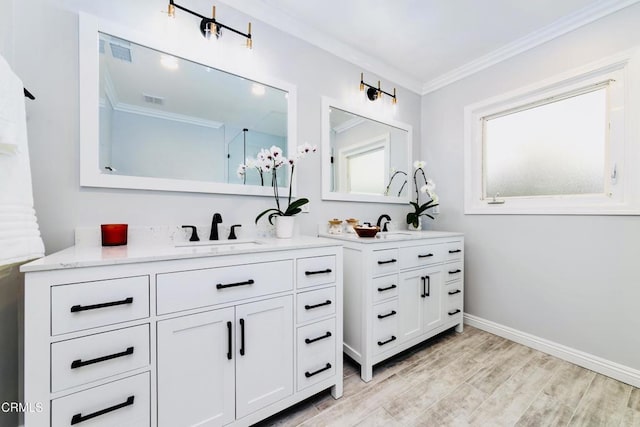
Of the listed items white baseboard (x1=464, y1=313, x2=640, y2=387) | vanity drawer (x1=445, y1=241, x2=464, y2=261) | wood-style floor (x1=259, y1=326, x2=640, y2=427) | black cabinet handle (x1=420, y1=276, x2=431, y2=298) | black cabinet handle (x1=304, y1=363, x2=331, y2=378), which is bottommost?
wood-style floor (x1=259, y1=326, x2=640, y2=427)

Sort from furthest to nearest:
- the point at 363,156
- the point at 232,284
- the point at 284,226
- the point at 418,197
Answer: the point at 418,197, the point at 363,156, the point at 284,226, the point at 232,284

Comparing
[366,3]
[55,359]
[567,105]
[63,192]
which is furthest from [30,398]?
[567,105]

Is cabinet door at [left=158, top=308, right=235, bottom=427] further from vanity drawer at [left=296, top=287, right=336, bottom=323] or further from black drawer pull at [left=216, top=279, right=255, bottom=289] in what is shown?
vanity drawer at [left=296, top=287, right=336, bottom=323]

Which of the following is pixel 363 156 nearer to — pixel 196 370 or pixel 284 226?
pixel 284 226

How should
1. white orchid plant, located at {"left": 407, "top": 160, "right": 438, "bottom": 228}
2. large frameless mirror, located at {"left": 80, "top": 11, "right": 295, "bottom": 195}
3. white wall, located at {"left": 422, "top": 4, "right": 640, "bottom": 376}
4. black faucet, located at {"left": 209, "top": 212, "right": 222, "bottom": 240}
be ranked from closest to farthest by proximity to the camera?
large frameless mirror, located at {"left": 80, "top": 11, "right": 295, "bottom": 195} < black faucet, located at {"left": 209, "top": 212, "right": 222, "bottom": 240} < white wall, located at {"left": 422, "top": 4, "right": 640, "bottom": 376} < white orchid plant, located at {"left": 407, "top": 160, "right": 438, "bottom": 228}

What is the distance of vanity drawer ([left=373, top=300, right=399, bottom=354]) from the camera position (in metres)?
1.69

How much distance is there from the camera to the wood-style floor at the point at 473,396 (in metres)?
1.33

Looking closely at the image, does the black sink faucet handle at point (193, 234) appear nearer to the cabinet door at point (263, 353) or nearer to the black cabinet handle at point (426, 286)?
the cabinet door at point (263, 353)

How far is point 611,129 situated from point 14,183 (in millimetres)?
3226

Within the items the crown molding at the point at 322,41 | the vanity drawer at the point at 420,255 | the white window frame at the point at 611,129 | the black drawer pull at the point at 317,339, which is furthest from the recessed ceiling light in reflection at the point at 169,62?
the white window frame at the point at 611,129

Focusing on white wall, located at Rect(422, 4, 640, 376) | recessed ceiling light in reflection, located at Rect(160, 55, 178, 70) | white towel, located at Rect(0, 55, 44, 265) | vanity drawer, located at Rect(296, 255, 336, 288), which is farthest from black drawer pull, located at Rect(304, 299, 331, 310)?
white wall, located at Rect(422, 4, 640, 376)

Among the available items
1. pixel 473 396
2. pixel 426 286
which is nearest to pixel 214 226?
pixel 426 286

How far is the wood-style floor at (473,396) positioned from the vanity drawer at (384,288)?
52 cm

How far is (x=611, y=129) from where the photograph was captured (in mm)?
1739
